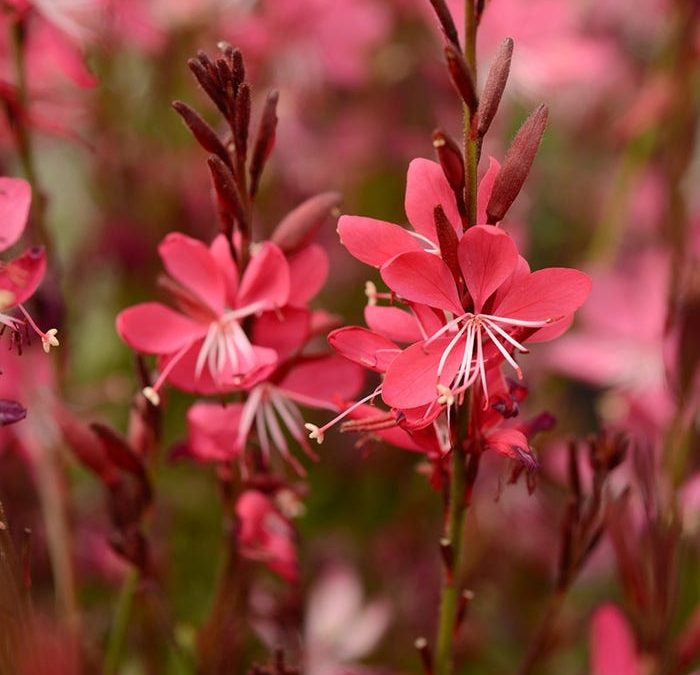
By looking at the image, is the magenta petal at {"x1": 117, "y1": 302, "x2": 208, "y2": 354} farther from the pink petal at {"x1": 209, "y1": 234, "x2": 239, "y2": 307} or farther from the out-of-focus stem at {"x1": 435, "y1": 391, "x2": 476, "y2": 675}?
the out-of-focus stem at {"x1": 435, "y1": 391, "x2": 476, "y2": 675}

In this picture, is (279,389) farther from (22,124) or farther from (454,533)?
(22,124)

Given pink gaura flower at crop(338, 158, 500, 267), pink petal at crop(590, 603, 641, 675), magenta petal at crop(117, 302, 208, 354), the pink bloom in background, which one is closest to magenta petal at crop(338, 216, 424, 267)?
pink gaura flower at crop(338, 158, 500, 267)

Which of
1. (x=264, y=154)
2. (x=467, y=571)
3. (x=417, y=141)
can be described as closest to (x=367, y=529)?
(x=467, y=571)

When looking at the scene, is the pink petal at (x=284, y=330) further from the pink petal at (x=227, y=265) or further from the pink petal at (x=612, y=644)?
the pink petal at (x=612, y=644)

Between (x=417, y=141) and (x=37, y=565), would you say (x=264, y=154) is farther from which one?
(x=417, y=141)

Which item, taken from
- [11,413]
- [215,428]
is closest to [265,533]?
[215,428]
